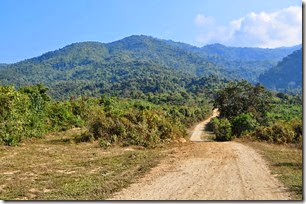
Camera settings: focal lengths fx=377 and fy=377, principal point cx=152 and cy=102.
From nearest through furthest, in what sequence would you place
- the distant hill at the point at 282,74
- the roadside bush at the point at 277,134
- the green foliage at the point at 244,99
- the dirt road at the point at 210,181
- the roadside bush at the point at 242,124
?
1. the dirt road at the point at 210,181
2. the roadside bush at the point at 277,134
3. the roadside bush at the point at 242,124
4. the green foliage at the point at 244,99
5. the distant hill at the point at 282,74

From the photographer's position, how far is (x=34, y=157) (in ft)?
43.0

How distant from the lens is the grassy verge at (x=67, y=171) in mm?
7781

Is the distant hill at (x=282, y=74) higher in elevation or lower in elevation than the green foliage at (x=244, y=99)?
higher

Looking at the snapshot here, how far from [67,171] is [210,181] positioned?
14.1 ft

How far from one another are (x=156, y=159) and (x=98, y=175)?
2.53m

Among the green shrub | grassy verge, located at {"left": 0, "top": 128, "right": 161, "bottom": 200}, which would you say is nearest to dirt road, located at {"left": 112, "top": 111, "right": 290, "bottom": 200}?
grassy verge, located at {"left": 0, "top": 128, "right": 161, "bottom": 200}

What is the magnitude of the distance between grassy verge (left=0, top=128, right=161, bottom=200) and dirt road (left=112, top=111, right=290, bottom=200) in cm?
54

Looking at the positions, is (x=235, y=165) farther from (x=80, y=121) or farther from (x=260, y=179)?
(x=80, y=121)

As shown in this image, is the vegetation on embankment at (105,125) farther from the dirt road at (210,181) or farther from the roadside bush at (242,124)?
the roadside bush at (242,124)

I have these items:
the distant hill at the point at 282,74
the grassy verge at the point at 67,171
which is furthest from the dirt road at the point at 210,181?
the distant hill at the point at 282,74

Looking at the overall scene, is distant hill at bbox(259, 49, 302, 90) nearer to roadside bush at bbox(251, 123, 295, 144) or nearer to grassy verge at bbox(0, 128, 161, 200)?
roadside bush at bbox(251, 123, 295, 144)

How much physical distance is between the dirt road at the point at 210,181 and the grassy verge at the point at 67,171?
545mm

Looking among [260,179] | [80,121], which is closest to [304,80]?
[260,179]

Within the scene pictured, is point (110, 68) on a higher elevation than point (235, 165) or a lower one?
higher
